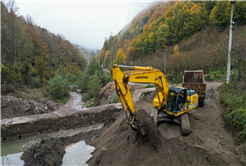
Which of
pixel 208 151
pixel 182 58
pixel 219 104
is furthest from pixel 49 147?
pixel 182 58

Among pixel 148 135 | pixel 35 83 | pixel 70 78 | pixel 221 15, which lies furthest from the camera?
pixel 70 78

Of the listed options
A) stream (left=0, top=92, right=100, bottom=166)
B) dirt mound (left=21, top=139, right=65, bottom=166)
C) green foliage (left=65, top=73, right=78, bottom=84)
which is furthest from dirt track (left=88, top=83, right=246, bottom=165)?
green foliage (left=65, top=73, right=78, bottom=84)

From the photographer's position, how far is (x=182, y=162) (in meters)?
4.62

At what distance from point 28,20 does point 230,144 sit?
60764 mm

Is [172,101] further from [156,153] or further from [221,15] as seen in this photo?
[221,15]

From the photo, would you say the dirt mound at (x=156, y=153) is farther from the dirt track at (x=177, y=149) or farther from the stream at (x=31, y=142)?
the stream at (x=31, y=142)

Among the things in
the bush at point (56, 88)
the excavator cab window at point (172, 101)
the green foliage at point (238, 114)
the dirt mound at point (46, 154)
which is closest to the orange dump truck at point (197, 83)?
the green foliage at point (238, 114)

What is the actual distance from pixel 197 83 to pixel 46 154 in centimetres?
891

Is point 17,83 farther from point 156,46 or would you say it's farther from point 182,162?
point 156,46

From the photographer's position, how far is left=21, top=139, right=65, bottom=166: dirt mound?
18.2ft

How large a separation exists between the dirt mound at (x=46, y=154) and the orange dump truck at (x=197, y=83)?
7933 millimetres

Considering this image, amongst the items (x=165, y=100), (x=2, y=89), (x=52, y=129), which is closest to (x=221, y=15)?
(x=165, y=100)

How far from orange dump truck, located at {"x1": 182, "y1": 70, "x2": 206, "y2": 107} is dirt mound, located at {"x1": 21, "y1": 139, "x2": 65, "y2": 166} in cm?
793

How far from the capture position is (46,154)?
5816mm
